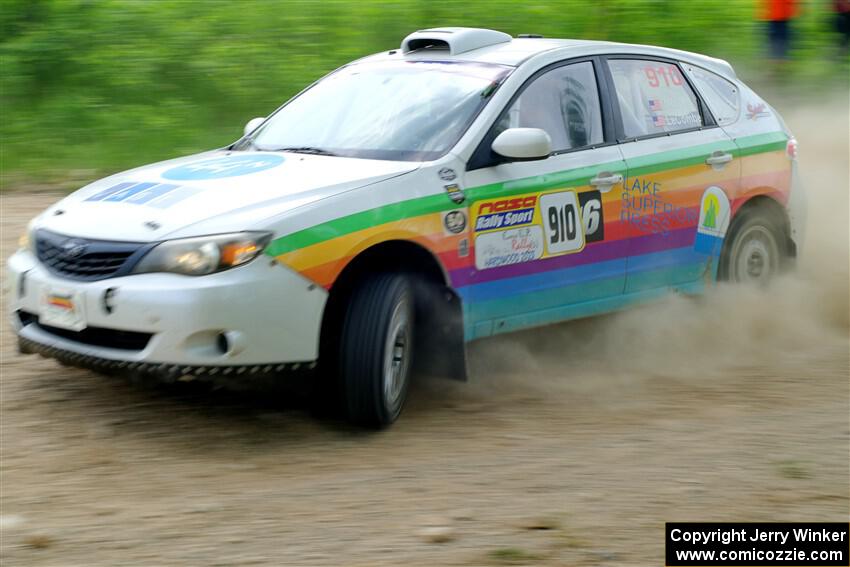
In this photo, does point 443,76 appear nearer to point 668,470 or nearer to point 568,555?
A: point 668,470

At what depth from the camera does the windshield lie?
6051mm

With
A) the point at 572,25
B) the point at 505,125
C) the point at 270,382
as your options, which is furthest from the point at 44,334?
the point at 572,25

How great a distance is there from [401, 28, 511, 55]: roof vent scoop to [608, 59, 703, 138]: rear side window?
70 cm

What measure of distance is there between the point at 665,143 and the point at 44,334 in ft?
→ 11.8

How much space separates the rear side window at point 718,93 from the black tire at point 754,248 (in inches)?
23.8

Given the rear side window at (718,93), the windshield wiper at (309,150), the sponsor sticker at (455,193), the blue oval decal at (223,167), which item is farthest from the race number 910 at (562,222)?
the rear side window at (718,93)

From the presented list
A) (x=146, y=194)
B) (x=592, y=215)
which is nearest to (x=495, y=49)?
(x=592, y=215)

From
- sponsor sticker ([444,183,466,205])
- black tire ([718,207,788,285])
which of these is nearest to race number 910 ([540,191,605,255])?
sponsor sticker ([444,183,466,205])

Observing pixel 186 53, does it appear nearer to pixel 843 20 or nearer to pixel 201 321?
pixel 843 20

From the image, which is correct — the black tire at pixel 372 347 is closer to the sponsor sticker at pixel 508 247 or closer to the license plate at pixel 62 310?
the sponsor sticker at pixel 508 247

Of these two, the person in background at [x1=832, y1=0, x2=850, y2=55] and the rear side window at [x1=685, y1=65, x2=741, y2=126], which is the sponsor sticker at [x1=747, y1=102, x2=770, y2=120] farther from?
the person in background at [x1=832, y1=0, x2=850, y2=55]

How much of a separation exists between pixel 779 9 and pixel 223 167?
9493mm

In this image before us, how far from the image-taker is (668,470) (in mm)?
5188

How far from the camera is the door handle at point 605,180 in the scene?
21.1ft
